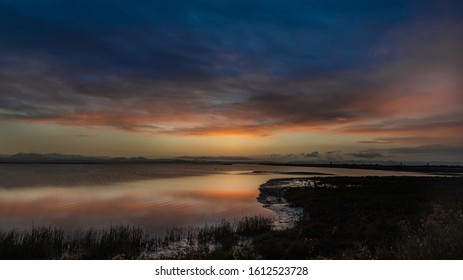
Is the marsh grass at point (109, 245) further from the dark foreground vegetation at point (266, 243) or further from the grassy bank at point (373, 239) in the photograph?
the grassy bank at point (373, 239)

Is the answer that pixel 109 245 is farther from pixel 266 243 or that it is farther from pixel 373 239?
pixel 373 239

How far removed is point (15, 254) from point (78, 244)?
266cm

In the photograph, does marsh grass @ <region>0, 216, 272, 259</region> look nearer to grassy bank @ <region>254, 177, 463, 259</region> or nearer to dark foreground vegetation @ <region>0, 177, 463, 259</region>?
Answer: dark foreground vegetation @ <region>0, 177, 463, 259</region>

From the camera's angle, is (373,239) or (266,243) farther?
(373,239)

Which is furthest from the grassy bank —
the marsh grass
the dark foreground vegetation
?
the marsh grass

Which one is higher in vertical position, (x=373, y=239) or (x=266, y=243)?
(x=373, y=239)

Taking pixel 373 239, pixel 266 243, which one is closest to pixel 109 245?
pixel 266 243

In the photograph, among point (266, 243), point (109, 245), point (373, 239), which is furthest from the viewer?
point (109, 245)

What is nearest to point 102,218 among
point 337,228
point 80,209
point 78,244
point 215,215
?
point 80,209

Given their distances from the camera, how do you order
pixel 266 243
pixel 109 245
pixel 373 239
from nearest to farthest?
pixel 266 243, pixel 373 239, pixel 109 245

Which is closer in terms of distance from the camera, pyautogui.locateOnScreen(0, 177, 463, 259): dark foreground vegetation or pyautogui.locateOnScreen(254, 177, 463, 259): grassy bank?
pyautogui.locateOnScreen(254, 177, 463, 259): grassy bank

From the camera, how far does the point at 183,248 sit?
621 inches

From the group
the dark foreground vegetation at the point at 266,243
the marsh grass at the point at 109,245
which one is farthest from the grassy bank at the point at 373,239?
the marsh grass at the point at 109,245

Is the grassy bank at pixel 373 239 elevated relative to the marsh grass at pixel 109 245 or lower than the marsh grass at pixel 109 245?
elevated
